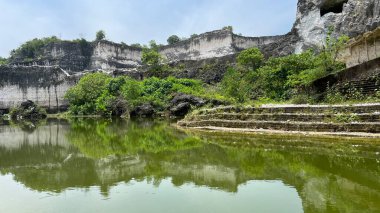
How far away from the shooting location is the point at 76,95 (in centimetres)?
3519

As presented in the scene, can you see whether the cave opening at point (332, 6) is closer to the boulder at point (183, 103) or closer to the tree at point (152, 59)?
the boulder at point (183, 103)

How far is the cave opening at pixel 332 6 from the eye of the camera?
2445 centimetres

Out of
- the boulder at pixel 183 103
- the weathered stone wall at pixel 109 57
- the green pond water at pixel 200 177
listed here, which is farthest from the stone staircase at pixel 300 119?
the weathered stone wall at pixel 109 57

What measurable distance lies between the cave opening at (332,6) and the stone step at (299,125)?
14288 millimetres

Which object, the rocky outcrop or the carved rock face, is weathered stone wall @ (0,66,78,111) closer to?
the rocky outcrop

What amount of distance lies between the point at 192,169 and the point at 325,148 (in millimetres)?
3484

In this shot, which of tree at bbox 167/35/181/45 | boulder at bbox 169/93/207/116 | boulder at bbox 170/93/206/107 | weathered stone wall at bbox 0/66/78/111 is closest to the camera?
boulder at bbox 170/93/206/107

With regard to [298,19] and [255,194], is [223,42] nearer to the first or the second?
[298,19]

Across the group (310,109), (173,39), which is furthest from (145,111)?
(173,39)

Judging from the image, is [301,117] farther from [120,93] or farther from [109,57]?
[109,57]

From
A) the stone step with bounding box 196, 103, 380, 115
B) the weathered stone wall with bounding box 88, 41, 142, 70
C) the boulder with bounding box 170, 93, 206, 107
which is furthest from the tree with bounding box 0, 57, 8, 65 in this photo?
the stone step with bounding box 196, 103, 380, 115

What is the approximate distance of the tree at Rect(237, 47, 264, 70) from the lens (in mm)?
27033

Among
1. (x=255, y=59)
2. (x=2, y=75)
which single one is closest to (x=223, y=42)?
(x=255, y=59)

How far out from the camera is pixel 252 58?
27.0 m
